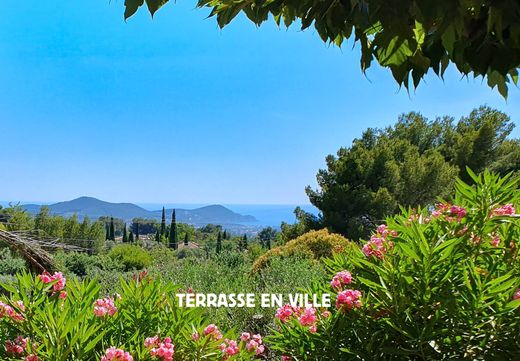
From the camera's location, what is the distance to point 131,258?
12023mm

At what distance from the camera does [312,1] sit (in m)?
1.02

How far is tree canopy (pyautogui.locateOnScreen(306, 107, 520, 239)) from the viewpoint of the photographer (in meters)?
16.2

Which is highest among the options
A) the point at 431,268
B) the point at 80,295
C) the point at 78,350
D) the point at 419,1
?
the point at 419,1

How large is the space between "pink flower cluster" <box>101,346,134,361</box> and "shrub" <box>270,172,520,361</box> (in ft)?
1.82

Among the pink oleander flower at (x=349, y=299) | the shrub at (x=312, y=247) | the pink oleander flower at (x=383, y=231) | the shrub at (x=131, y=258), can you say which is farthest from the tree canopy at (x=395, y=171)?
the pink oleander flower at (x=349, y=299)

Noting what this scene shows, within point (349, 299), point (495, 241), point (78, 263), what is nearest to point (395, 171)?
Result: point (78, 263)

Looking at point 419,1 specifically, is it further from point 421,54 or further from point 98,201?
point 98,201

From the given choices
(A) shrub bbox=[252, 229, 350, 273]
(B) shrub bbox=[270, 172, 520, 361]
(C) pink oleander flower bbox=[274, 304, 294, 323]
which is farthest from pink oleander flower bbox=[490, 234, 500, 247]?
(A) shrub bbox=[252, 229, 350, 273]

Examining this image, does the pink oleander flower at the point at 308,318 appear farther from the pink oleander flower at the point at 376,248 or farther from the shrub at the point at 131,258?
the shrub at the point at 131,258

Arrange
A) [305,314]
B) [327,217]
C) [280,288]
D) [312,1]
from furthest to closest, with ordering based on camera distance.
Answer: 1. [327,217]
2. [280,288]
3. [305,314]
4. [312,1]

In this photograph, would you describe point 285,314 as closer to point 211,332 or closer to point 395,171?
point 211,332

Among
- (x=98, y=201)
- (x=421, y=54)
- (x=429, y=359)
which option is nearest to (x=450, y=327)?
(x=429, y=359)

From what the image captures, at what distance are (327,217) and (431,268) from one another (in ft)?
51.8

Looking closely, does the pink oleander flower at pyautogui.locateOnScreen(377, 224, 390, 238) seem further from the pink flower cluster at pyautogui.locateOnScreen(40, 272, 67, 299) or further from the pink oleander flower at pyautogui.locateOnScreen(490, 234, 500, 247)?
the pink flower cluster at pyautogui.locateOnScreen(40, 272, 67, 299)
